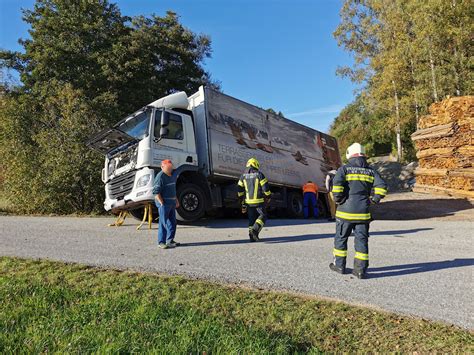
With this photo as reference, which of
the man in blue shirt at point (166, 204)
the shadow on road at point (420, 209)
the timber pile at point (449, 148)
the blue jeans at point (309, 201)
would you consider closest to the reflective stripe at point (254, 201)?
the man in blue shirt at point (166, 204)

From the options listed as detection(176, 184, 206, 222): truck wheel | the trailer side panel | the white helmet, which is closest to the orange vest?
the trailer side panel

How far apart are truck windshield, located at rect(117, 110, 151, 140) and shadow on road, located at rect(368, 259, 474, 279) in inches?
230

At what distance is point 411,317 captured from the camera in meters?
3.48

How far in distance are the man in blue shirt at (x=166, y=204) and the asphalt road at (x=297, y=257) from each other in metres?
0.25

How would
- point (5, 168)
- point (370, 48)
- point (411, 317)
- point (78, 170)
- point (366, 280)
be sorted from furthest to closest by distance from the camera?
point (370, 48) → point (5, 168) → point (78, 170) → point (366, 280) → point (411, 317)

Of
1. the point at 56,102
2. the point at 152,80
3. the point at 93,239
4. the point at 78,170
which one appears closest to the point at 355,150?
the point at 93,239

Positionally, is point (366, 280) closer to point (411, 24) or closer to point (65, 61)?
point (65, 61)

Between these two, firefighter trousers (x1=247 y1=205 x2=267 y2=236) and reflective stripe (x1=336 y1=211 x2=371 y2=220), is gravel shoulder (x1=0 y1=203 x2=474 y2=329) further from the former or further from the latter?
reflective stripe (x1=336 y1=211 x2=371 y2=220)

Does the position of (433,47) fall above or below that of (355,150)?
above

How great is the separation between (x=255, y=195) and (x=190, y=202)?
2571 millimetres

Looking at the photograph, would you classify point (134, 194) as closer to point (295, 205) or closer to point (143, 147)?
point (143, 147)

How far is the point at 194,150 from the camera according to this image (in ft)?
30.9

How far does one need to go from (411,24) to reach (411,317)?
25.1 meters

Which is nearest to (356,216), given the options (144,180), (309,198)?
(144,180)
